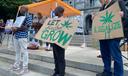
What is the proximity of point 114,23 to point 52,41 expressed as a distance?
1.57 meters

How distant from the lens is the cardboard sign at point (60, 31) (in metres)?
6.05

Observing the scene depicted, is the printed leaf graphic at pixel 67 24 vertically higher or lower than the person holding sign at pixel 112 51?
higher

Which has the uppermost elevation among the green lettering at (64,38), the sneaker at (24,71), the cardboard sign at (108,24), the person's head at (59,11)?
the person's head at (59,11)

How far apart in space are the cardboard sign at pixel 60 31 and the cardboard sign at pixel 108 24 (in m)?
0.56

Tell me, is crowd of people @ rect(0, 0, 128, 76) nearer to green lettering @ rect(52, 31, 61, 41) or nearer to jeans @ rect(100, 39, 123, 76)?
jeans @ rect(100, 39, 123, 76)

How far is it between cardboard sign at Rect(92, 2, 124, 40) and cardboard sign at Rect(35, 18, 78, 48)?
0.56 meters

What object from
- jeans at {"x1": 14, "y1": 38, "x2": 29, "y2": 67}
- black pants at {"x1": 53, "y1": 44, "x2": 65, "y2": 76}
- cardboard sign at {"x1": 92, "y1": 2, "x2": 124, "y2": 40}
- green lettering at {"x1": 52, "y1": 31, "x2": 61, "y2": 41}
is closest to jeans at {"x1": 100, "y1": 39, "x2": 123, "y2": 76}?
cardboard sign at {"x1": 92, "y1": 2, "x2": 124, "y2": 40}

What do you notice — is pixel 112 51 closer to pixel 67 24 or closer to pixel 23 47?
pixel 67 24

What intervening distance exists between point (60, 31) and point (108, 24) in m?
1.21

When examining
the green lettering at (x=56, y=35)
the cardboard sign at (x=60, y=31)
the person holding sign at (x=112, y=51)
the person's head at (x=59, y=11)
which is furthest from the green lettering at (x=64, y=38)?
→ the person holding sign at (x=112, y=51)

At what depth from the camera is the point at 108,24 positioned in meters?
5.47

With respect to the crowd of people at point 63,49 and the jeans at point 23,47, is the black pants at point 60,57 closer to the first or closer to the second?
the crowd of people at point 63,49

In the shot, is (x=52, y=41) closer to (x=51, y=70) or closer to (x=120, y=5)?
(x=51, y=70)

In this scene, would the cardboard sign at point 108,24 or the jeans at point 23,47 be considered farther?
the jeans at point 23,47
